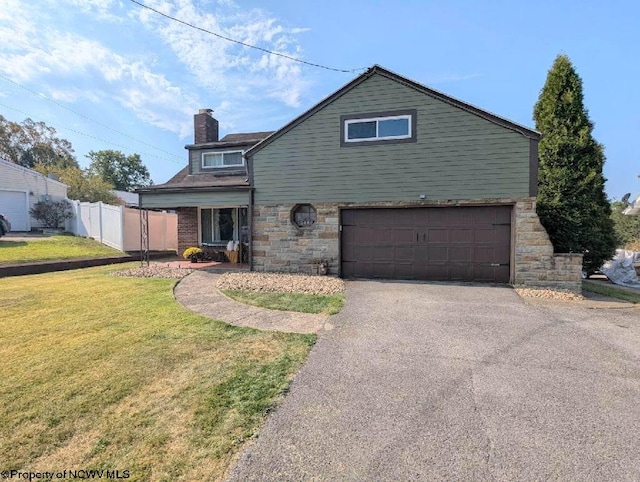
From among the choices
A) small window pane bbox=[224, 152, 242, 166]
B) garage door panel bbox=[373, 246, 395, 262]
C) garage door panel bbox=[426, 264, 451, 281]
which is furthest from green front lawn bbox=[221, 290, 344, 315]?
small window pane bbox=[224, 152, 242, 166]

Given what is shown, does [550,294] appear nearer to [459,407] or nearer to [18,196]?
[459,407]

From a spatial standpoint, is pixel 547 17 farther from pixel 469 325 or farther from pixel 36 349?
pixel 36 349

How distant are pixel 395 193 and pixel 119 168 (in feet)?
201

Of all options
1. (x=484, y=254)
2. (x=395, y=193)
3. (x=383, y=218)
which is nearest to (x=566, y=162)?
(x=484, y=254)

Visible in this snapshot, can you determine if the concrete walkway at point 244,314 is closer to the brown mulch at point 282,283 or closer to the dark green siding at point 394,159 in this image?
the brown mulch at point 282,283

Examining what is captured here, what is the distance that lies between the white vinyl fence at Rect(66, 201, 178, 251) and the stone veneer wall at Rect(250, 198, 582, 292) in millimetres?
8601

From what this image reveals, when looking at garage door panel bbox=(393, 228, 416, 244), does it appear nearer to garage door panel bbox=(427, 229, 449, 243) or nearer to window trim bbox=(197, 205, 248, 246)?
garage door panel bbox=(427, 229, 449, 243)

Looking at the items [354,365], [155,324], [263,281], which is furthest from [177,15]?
[354,365]

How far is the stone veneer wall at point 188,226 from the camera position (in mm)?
14453

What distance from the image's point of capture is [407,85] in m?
9.27

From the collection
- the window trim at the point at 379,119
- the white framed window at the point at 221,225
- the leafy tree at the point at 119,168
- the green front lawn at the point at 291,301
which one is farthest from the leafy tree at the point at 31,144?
the green front lawn at the point at 291,301

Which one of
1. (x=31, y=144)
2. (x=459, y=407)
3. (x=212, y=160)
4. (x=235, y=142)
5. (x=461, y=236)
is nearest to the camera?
(x=459, y=407)

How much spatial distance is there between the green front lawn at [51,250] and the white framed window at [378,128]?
11698 millimetres

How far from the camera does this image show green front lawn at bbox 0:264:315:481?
2.32 meters
